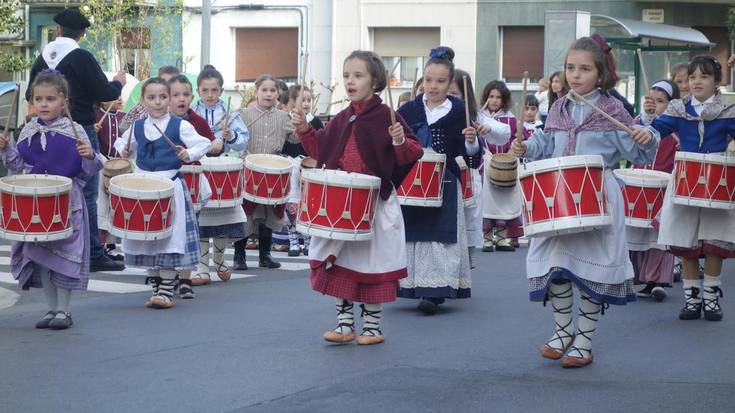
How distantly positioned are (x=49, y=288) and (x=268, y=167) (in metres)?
4.07

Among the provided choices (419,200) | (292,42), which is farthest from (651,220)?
(292,42)

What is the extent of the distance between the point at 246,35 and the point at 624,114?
2785 cm

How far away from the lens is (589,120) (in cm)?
790

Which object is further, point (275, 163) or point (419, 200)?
point (275, 163)

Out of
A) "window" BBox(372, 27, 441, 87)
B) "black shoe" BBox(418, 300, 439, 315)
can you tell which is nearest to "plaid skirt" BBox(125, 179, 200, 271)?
"black shoe" BBox(418, 300, 439, 315)

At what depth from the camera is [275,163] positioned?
43.5 ft

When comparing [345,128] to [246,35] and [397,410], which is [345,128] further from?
A: [246,35]

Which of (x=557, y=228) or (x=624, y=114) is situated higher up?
(x=624, y=114)

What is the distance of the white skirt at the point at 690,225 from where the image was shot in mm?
9766

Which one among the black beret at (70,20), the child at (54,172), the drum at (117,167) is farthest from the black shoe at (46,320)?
the black beret at (70,20)

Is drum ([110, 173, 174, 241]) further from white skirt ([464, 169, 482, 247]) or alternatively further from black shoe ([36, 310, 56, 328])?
white skirt ([464, 169, 482, 247])

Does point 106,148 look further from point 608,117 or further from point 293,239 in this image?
point 608,117

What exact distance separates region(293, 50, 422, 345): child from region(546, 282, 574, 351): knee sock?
110cm

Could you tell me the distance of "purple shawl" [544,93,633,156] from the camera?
788 centimetres
